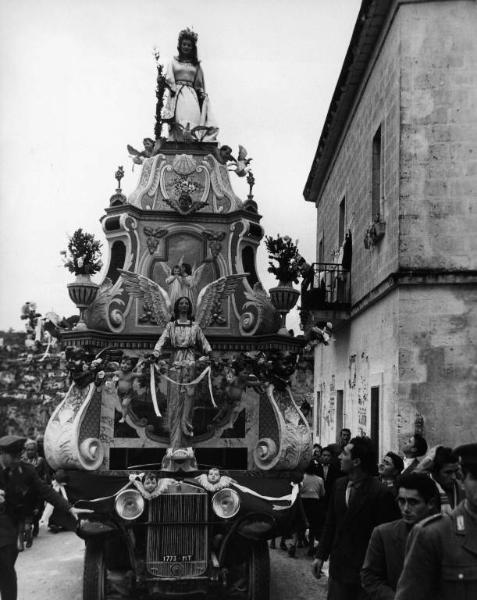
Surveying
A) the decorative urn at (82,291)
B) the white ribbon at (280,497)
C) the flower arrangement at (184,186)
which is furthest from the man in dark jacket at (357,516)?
the flower arrangement at (184,186)

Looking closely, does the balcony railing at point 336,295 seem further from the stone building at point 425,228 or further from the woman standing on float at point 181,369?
the woman standing on float at point 181,369

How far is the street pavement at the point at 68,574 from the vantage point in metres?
7.98

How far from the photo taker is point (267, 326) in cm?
911

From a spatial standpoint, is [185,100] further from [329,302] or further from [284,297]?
[329,302]

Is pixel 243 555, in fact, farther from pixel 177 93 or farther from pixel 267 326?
pixel 177 93

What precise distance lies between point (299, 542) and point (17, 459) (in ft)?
19.7

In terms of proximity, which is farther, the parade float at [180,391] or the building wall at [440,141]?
the building wall at [440,141]

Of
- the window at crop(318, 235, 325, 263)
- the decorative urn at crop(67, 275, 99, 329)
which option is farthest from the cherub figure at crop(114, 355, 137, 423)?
the window at crop(318, 235, 325, 263)

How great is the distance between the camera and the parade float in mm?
7070

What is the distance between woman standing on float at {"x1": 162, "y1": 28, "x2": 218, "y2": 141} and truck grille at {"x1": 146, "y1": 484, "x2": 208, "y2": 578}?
534cm

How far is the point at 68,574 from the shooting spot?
8922 millimetres

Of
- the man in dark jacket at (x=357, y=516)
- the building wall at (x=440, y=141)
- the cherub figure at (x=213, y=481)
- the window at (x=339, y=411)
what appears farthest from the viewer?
the window at (x=339, y=411)

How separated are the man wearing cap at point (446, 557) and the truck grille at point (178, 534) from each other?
4551 millimetres

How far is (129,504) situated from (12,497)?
1.35 m
